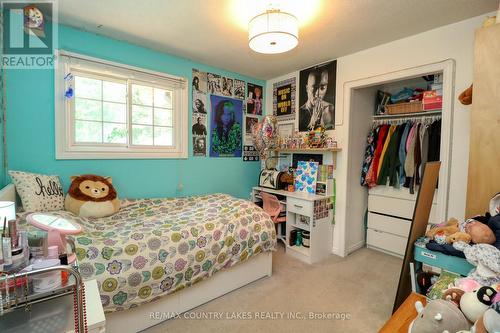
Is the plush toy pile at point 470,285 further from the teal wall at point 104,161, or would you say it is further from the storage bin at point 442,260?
the teal wall at point 104,161

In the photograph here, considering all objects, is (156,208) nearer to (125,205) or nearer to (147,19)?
(125,205)

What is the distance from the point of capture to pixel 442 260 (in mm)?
1520

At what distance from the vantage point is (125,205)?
2.49 metres

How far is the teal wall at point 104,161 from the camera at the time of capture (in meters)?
2.07

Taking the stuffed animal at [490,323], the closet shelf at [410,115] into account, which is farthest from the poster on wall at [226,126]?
the stuffed animal at [490,323]

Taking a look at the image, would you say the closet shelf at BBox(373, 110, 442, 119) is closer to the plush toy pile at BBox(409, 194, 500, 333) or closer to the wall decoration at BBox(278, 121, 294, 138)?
the wall decoration at BBox(278, 121, 294, 138)

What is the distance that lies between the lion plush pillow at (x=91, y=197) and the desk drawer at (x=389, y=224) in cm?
315

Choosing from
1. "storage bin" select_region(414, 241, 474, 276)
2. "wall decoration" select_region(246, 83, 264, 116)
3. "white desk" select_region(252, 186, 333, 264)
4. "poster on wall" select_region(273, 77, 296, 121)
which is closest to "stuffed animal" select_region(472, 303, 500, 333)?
"storage bin" select_region(414, 241, 474, 276)

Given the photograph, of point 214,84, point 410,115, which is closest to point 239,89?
point 214,84

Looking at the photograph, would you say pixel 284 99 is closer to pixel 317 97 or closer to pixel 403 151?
pixel 317 97

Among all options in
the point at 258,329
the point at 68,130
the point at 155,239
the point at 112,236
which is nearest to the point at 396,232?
the point at 258,329

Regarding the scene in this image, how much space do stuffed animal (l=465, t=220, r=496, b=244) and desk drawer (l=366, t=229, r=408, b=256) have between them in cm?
174

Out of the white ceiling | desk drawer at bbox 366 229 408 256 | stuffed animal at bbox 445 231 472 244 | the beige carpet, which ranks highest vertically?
the white ceiling

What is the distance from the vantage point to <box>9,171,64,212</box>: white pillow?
191 centimetres
